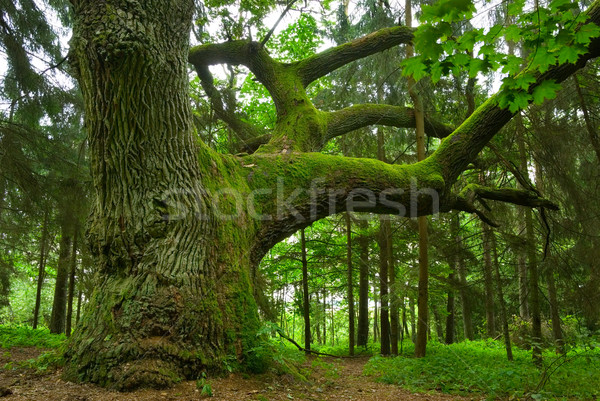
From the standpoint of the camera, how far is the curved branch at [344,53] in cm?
631

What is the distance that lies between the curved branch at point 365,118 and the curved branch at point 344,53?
2.53 ft

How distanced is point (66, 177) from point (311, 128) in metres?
5.67

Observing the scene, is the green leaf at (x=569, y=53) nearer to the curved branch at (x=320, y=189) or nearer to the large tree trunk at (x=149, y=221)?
the curved branch at (x=320, y=189)

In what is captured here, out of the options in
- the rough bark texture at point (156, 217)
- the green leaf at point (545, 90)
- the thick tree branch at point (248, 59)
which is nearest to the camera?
the green leaf at point (545, 90)

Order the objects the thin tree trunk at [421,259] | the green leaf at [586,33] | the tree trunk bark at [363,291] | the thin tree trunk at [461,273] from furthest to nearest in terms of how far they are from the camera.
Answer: the tree trunk bark at [363,291]
the thin tree trunk at [461,273]
the thin tree trunk at [421,259]
the green leaf at [586,33]

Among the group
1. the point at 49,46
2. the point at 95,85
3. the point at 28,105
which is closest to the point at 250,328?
the point at 95,85

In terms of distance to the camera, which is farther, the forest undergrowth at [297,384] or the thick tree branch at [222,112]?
the thick tree branch at [222,112]

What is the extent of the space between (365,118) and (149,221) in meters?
4.27

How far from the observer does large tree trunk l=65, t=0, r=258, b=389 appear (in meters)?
3.45

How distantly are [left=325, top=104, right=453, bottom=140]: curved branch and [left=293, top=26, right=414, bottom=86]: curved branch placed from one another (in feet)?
2.53

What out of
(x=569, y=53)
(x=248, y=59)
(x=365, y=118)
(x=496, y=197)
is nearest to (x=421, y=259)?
(x=496, y=197)

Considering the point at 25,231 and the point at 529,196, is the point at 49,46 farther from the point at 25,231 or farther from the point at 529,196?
the point at 529,196

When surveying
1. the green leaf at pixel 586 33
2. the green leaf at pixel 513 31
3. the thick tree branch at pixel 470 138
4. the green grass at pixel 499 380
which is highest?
the thick tree branch at pixel 470 138

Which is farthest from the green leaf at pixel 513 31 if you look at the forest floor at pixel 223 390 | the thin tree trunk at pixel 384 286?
the thin tree trunk at pixel 384 286
